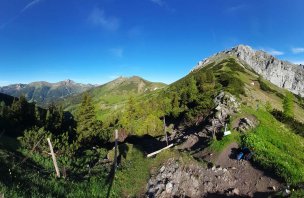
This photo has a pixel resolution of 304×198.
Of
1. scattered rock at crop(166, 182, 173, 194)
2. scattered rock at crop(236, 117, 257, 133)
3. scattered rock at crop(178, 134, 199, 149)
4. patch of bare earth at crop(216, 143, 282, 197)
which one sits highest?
scattered rock at crop(236, 117, 257, 133)

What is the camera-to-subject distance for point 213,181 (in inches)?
1208

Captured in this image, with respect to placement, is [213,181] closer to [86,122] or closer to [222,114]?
[222,114]

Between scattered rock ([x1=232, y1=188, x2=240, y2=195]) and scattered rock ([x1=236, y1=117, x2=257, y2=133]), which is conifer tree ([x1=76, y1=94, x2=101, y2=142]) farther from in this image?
scattered rock ([x1=232, y1=188, x2=240, y2=195])

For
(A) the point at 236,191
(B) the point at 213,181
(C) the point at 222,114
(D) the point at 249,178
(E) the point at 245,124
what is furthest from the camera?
(C) the point at 222,114

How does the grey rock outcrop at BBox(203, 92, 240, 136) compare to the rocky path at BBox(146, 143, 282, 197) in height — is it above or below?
above

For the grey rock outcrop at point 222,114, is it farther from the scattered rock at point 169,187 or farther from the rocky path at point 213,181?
the scattered rock at point 169,187

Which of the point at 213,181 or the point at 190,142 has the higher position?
the point at 190,142

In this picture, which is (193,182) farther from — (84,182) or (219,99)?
(219,99)

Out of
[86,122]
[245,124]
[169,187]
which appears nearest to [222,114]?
[245,124]

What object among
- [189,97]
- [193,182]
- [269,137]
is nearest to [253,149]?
[269,137]

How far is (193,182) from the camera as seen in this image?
31297 mm

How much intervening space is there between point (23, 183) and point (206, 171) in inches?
766

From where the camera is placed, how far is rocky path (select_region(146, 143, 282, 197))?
2817 cm

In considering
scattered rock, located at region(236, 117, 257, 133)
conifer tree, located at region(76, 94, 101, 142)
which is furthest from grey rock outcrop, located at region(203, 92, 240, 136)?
conifer tree, located at region(76, 94, 101, 142)
